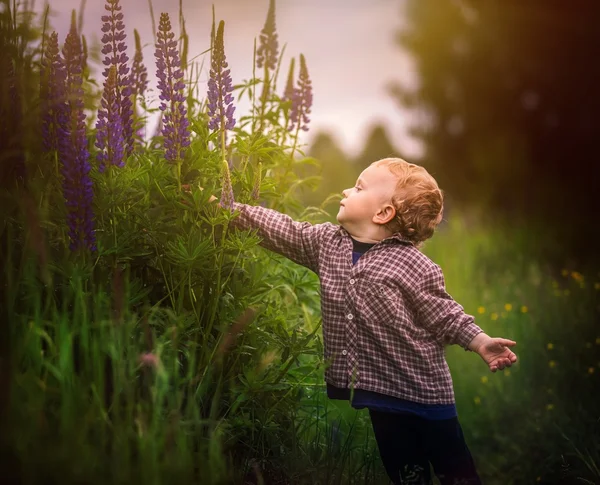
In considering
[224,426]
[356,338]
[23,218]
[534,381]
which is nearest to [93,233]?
[23,218]

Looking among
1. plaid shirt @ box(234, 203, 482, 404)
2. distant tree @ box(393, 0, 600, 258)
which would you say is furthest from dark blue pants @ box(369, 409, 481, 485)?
distant tree @ box(393, 0, 600, 258)

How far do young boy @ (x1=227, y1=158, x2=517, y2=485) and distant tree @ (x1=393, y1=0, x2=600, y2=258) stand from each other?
20.8ft

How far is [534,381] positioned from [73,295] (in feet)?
11.1

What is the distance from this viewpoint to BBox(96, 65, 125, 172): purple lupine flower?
258cm

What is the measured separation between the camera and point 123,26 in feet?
9.04

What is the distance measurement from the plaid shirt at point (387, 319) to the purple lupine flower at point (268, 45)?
3.25 feet

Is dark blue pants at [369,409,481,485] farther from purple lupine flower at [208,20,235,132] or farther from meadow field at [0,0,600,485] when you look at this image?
purple lupine flower at [208,20,235,132]

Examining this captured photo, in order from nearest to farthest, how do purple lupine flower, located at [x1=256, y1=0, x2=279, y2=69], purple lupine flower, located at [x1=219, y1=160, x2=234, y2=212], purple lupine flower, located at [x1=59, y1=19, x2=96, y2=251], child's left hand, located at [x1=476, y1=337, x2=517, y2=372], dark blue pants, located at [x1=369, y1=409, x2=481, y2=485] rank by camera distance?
purple lupine flower, located at [x1=59, y1=19, x2=96, y2=251] < purple lupine flower, located at [x1=219, y1=160, x2=234, y2=212] < child's left hand, located at [x1=476, y1=337, x2=517, y2=372] < dark blue pants, located at [x1=369, y1=409, x2=481, y2=485] < purple lupine flower, located at [x1=256, y1=0, x2=279, y2=69]

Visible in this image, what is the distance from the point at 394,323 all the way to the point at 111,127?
4.55 feet

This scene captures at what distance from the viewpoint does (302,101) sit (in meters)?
3.55

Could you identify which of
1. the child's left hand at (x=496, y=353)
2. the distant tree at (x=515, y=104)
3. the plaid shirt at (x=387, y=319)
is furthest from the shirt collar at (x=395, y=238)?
the distant tree at (x=515, y=104)

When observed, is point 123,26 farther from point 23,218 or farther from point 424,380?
point 424,380

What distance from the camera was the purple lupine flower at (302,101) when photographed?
3535 millimetres

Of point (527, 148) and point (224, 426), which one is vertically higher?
point (527, 148)
